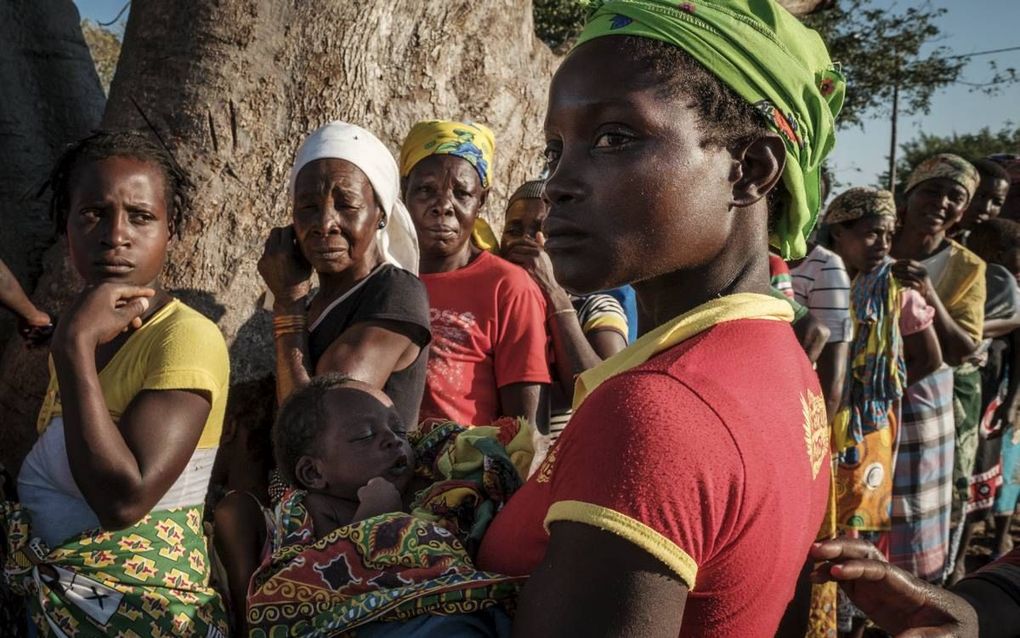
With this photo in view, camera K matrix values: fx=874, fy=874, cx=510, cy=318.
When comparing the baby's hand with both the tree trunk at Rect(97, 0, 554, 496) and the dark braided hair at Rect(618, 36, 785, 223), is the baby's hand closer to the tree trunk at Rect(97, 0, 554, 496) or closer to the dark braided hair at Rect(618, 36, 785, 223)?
the dark braided hair at Rect(618, 36, 785, 223)

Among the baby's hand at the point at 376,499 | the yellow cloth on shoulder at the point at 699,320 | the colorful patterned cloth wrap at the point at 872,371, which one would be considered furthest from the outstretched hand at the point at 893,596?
the colorful patterned cloth wrap at the point at 872,371

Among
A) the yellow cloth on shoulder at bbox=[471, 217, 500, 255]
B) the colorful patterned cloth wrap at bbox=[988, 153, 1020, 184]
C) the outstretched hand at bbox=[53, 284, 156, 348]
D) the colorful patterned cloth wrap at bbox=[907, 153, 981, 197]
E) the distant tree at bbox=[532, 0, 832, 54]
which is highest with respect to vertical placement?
the distant tree at bbox=[532, 0, 832, 54]

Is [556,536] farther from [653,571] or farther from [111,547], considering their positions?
[111,547]

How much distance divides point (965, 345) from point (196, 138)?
4.06m

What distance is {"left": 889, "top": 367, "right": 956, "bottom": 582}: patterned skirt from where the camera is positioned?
4.73 m

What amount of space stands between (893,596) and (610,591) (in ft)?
2.56

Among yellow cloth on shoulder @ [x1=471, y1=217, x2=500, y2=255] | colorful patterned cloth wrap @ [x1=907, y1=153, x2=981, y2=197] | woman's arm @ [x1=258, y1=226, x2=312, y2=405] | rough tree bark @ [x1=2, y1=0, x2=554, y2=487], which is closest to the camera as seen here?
woman's arm @ [x1=258, y1=226, x2=312, y2=405]

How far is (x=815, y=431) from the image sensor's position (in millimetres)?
1309

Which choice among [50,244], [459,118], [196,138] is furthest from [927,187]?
[50,244]

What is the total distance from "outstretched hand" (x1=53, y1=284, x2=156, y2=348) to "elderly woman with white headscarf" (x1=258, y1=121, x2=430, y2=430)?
0.58 m

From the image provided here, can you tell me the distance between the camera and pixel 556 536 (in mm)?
1063

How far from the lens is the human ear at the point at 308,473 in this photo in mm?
2111

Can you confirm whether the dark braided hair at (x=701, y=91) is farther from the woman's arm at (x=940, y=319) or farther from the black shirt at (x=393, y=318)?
the woman's arm at (x=940, y=319)

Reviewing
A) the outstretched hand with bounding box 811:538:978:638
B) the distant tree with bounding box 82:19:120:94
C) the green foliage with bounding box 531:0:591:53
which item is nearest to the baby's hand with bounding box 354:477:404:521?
the outstretched hand with bounding box 811:538:978:638
